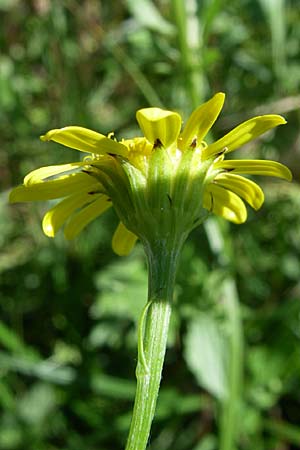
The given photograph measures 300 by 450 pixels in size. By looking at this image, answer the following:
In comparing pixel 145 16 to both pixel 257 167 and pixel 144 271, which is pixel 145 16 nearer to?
pixel 144 271

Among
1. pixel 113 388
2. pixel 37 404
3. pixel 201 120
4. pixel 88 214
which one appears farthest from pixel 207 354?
pixel 201 120

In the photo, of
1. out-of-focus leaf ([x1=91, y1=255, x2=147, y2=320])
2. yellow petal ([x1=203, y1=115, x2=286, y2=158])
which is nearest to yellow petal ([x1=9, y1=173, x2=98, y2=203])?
yellow petal ([x1=203, y1=115, x2=286, y2=158])

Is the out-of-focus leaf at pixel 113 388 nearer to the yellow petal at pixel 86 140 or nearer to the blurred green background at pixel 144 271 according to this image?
the blurred green background at pixel 144 271

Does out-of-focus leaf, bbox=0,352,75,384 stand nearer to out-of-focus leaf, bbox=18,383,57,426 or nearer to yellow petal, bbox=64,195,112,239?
out-of-focus leaf, bbox=18,383,57,426

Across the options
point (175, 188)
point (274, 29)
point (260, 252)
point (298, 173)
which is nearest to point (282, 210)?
point (260, 252)

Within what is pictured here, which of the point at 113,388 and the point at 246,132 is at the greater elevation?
the point at 246,132

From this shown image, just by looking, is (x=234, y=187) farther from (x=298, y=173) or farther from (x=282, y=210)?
(x=298, y=173)
